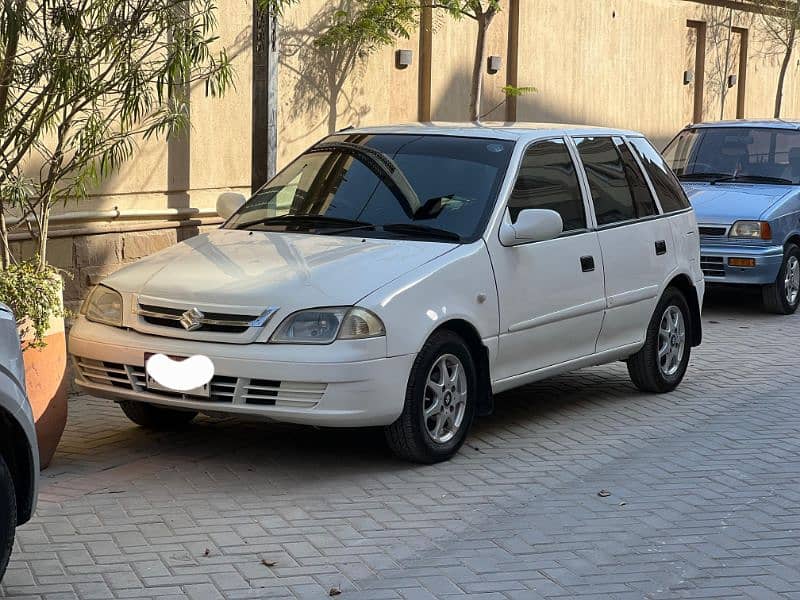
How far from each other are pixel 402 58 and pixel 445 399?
8.63 meters

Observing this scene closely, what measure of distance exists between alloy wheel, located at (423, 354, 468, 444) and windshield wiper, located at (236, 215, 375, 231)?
0.97 m

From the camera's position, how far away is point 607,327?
28.7 ft

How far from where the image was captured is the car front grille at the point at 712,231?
1352cm

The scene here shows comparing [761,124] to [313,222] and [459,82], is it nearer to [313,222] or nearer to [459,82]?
[459,82]

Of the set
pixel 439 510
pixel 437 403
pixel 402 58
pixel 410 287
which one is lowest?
pixel 439 510

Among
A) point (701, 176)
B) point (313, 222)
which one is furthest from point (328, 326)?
point (701, 176)

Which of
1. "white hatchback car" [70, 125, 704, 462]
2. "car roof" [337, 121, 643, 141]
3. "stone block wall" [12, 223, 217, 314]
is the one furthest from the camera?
"stone block wall" [12, 223, 217, 314]

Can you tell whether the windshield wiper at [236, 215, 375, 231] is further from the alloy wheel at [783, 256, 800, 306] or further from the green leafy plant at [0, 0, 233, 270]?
the alloy wheel at [783, 256, 800, 306]

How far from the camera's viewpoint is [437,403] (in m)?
7.35

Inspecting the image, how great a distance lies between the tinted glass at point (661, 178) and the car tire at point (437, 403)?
8.32ft

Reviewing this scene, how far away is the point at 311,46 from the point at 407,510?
8.12 metres

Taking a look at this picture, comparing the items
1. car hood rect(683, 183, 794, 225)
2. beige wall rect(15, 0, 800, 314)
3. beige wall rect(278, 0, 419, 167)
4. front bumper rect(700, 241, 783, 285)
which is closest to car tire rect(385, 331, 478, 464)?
beige wall rect(15, 0, 800, 314)

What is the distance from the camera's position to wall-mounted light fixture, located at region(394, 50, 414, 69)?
1548 cm

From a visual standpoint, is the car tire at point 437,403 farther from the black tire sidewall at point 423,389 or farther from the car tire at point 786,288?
the car tire at point 786,288
